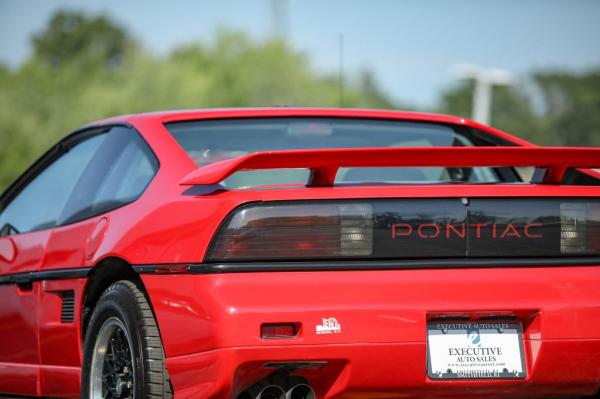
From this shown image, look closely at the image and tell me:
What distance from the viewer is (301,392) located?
4027 millimetres

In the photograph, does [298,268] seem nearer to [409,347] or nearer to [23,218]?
[409,347]

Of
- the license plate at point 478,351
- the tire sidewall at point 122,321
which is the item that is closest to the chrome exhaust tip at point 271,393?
the tire sidewall at point 122,321

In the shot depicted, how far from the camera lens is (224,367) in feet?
→ 12.3

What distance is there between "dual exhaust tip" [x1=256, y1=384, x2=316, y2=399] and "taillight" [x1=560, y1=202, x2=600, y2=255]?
1.00 metres

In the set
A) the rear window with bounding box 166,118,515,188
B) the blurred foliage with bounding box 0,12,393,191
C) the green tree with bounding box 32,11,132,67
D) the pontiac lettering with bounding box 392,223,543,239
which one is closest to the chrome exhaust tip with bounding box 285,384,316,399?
the pontiac lettering with bounding box 392,223,543,239

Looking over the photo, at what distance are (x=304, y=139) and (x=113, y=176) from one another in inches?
34.2

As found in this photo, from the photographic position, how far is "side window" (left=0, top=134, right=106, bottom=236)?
5445mm

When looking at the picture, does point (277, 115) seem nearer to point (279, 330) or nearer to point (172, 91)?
point (279, 330)

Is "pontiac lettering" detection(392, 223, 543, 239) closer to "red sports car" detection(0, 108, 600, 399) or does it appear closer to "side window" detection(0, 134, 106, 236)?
"red sports car" detection(0, 108, 600, 399)

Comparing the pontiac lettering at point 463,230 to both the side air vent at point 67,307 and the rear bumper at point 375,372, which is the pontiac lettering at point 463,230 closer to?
the rear bumper at point 375,372

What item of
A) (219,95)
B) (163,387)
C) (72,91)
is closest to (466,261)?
(163,387)

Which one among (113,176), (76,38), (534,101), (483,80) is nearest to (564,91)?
(534,101)

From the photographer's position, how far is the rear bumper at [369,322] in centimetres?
378

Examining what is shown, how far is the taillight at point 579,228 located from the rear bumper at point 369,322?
8 centimetres
